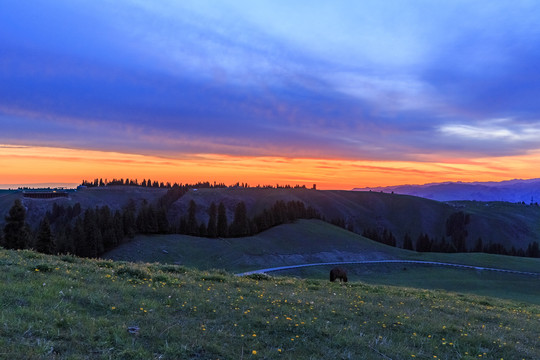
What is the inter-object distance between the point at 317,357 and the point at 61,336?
6064 millimetres

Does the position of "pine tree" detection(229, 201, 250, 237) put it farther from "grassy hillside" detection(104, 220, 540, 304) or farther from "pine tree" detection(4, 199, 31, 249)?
"pine tree" detection(4, 199, 31, 249)

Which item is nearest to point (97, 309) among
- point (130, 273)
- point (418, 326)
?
point (130, 273)

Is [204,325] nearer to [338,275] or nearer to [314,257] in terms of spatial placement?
[338,275]

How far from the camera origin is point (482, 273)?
8031 centimetres

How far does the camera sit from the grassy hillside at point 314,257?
245ft

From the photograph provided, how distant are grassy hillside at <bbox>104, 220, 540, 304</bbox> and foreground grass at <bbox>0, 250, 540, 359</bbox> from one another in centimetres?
5667

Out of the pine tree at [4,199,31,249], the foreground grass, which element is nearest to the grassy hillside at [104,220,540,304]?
the pine tree at [4,199,31,249]

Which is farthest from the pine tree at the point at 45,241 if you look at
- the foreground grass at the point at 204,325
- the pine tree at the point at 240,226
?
the pine tree at the point at 240,226

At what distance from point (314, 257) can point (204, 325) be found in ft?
298

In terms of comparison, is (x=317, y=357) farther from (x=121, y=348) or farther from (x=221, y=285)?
(x=221, y=285)

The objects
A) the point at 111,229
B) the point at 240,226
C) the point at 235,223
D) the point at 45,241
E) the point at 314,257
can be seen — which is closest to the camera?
the point at 45,241

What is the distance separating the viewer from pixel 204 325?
997 cm

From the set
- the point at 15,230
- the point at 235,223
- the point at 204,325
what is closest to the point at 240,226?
the point at 235,223

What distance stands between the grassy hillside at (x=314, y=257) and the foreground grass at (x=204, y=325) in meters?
56.7
